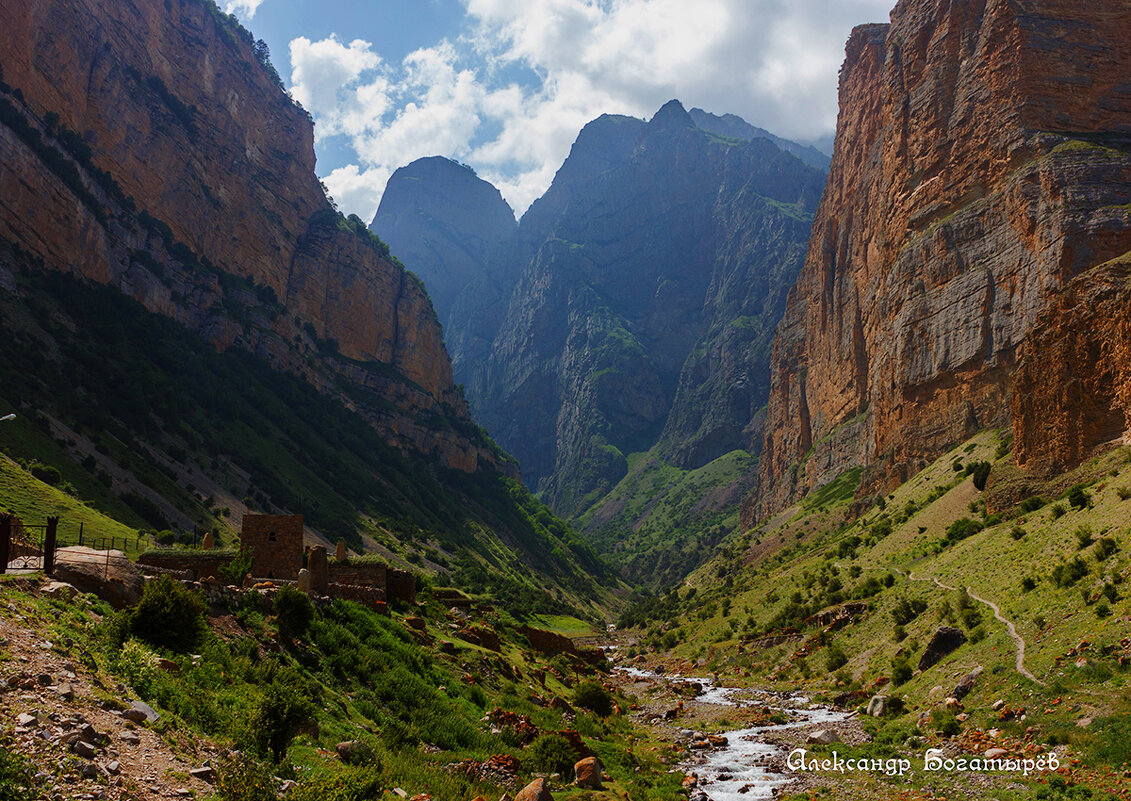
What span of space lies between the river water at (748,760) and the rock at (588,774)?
4221mm

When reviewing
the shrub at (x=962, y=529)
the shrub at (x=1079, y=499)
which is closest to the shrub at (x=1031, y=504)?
the shrub at (x=962, y=529)

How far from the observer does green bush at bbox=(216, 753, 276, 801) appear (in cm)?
1230

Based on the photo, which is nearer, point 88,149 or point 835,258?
point 88,149

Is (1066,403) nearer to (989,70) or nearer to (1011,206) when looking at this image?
(1011,206)

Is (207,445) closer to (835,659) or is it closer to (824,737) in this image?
(835,659)

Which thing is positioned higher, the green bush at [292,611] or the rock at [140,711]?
the green bush at [292,611]

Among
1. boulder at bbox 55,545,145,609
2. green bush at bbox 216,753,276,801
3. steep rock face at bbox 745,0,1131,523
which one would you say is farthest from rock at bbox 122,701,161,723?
steep rock face at bbox 745,0,1131,523

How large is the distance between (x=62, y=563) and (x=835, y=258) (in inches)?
6357

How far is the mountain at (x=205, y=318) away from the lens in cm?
8825

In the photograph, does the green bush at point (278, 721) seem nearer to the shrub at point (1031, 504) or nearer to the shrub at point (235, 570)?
the shrub at point (235, 570)

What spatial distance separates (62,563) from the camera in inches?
734

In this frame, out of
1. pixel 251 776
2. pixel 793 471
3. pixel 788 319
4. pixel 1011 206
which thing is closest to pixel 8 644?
pixel 251 776

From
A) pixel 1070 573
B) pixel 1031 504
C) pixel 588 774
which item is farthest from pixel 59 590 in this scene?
pixel 1031 504

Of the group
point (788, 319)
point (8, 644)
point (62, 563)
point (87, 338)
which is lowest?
point (8, 644)
